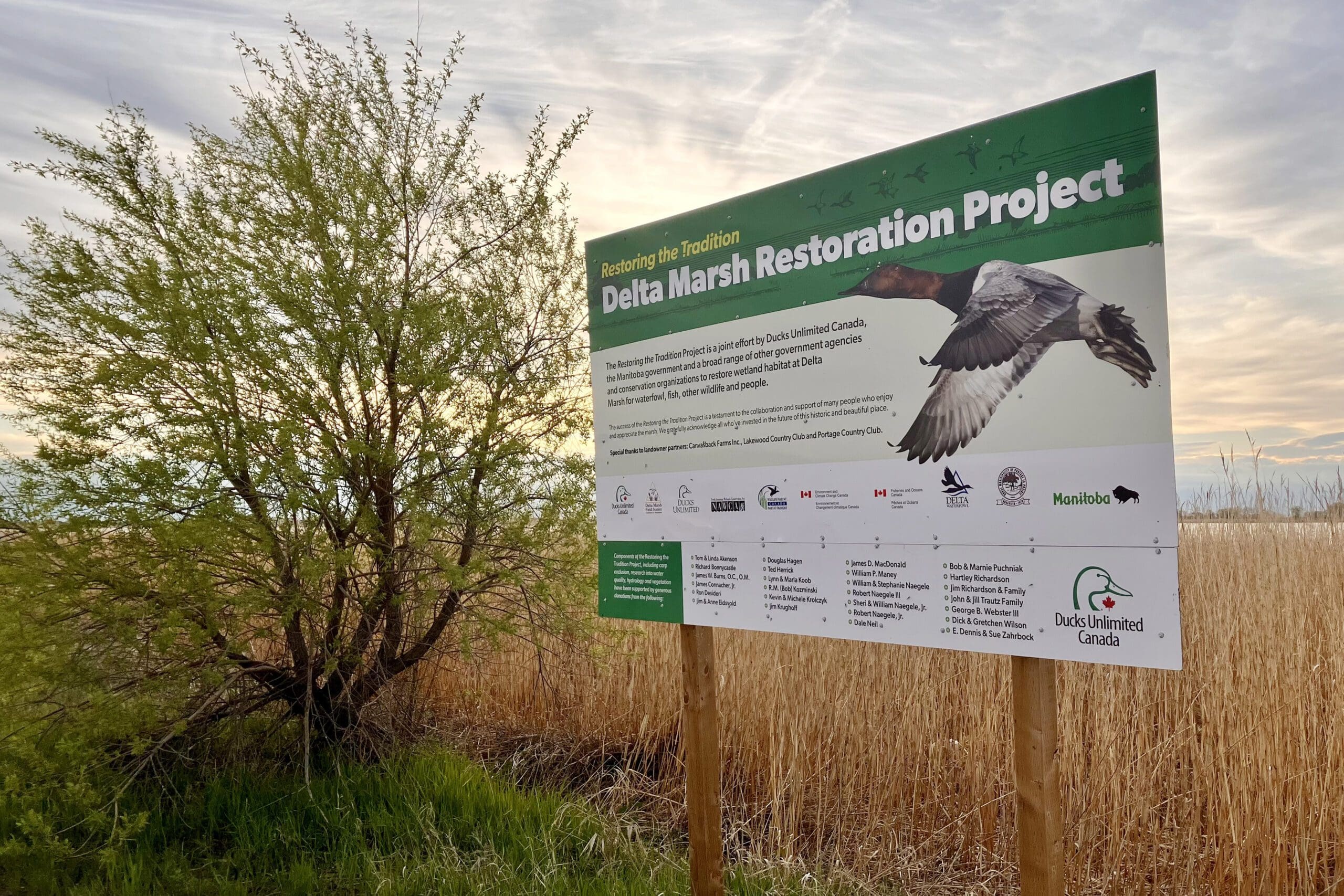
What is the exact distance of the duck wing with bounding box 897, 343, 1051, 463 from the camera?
101 inches

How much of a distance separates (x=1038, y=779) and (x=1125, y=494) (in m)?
0.86

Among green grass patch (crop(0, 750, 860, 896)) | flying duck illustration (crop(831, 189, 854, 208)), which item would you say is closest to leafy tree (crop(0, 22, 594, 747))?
green grass patch (crop(0, 750, 860, 896))

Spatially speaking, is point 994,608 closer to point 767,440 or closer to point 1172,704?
point 767,440

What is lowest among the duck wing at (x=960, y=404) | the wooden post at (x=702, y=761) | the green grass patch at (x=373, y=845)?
the green grass patch at (x=373, y=845)

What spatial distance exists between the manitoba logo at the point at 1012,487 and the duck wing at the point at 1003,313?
1.07 ft

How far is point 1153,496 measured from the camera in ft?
7.55

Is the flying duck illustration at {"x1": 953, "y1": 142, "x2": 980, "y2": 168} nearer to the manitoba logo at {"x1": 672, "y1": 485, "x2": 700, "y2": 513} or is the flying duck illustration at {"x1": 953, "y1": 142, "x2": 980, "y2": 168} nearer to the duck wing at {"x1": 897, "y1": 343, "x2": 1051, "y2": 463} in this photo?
the duck wing at {"x1": 897, "y1": 343, "x2": 1051, "y2": 463}

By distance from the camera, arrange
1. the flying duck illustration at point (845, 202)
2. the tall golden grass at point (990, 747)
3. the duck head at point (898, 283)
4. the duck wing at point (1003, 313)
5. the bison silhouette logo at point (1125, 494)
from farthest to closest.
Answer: the tall golden grass at point (990, 747), the flying duck illustration at point (845, 202), the duck head at point (898, 283), the duck wing at point (1003, 313), the bison silhouette logo at point (1125, 494)

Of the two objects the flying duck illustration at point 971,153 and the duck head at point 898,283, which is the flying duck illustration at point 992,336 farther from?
the flying duck illustration at point 971,153

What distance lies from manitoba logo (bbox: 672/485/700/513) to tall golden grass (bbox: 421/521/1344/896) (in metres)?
1.70

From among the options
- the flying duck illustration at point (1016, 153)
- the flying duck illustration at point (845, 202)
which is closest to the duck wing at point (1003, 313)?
the flying duck illustration at point (1016, 153)

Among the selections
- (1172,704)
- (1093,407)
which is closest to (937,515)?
(1093,407)

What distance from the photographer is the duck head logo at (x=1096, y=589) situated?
2.35 m

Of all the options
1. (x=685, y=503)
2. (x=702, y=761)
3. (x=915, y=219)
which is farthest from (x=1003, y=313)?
(x=702, y=761)
